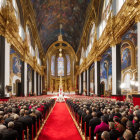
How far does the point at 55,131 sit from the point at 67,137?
1.00 metres

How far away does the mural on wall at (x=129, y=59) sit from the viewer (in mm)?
15195

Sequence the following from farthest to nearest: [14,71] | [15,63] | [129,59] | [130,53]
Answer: [15,63], [14,71], [129,59], [130,53]

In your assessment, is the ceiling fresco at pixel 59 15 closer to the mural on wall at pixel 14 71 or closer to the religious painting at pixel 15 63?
the religious painting at pixel 15 63

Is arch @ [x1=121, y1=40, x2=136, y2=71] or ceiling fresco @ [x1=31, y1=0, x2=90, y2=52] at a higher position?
ceiling fresco @ [x1=31, y1=0, x2=90, y2=52]

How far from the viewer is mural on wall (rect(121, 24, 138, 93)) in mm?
15195

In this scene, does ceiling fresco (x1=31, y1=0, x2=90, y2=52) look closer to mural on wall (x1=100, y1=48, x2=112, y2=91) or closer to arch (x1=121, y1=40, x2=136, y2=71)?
mural on wall (x1=100, y1=48, x2=112, y2=91)

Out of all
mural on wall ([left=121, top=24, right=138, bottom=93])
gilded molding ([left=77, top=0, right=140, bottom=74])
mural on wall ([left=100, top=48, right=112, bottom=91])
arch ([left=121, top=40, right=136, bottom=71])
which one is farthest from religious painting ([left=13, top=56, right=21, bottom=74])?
arch ([left=121, top=40, right=136, bottom=71])

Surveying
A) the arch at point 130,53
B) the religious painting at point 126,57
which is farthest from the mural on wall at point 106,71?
the arch at point 130,53

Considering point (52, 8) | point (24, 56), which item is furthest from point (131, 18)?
point (52, 8)

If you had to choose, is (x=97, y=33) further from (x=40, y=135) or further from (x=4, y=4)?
(x=40, y=135)

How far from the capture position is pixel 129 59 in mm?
16250

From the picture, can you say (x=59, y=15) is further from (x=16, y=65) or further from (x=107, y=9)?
(x=107, y=9)

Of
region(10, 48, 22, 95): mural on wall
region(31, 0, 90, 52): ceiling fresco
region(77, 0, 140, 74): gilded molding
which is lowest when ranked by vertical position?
region(10, 48, 22, 95): mural on wall

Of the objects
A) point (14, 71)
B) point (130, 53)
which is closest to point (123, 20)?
point (130, 53)
